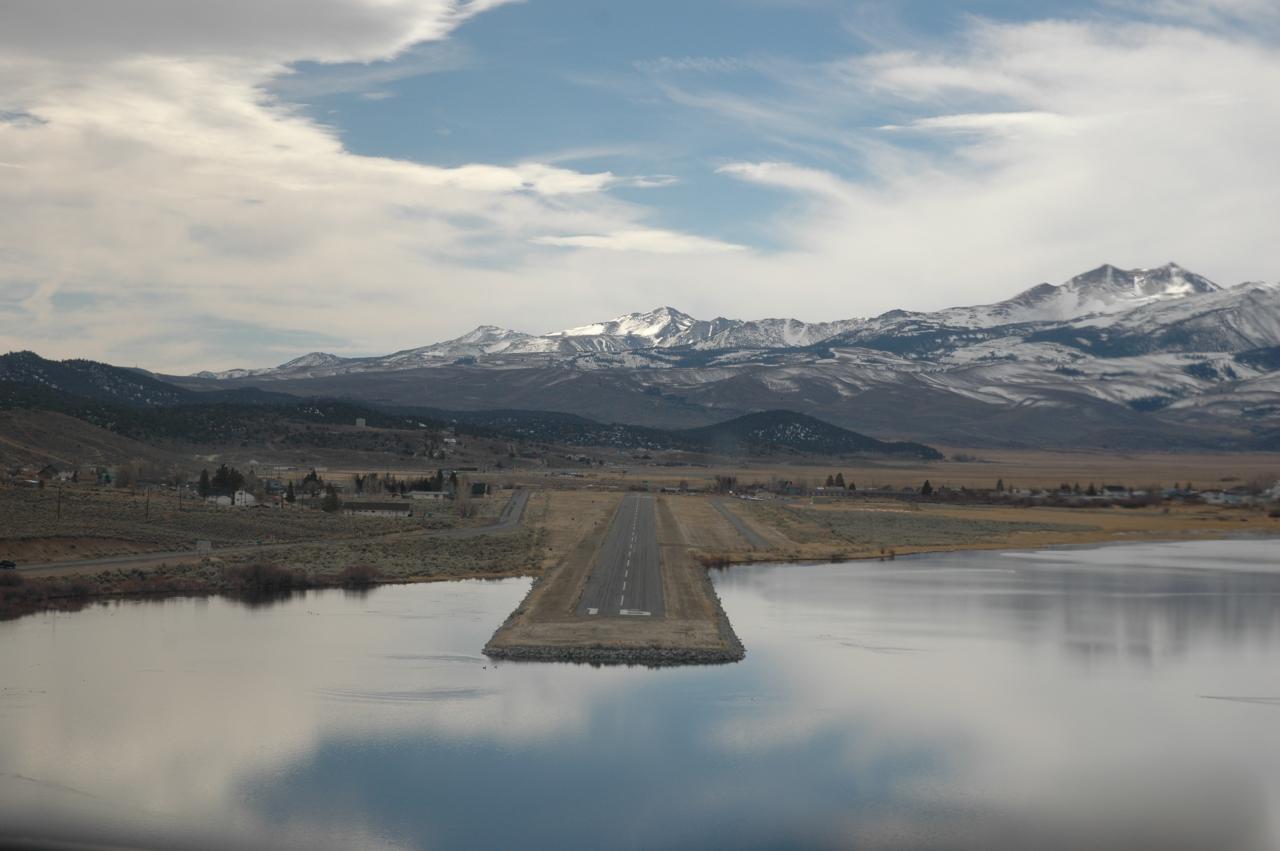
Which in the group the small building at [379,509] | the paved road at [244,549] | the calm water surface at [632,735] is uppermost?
the small building at [379,509]

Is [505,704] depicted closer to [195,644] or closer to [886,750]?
[886,750]

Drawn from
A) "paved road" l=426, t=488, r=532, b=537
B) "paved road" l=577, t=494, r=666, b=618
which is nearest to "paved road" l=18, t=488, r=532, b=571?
"paved road" l=426, t=488, r=532, b=537

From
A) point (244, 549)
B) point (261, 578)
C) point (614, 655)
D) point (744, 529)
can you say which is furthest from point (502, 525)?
point (614, 655)

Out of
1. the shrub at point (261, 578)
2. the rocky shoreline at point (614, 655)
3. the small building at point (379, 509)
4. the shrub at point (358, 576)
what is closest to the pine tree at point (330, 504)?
the small building at point (379, 509)

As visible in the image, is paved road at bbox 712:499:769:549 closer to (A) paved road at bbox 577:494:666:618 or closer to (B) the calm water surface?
(A) paved road at bbox 577:494:666:618

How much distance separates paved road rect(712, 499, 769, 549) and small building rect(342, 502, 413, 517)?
25877 millimetres

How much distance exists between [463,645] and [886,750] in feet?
59.5

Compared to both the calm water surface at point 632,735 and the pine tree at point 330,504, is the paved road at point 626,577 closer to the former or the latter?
the calm water surface at point 632,735

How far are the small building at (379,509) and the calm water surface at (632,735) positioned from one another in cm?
4418

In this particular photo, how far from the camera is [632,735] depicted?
34281 millimetres

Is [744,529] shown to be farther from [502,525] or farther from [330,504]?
[330,504]

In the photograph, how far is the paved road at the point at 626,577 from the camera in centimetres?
5391

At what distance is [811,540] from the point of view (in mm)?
94438

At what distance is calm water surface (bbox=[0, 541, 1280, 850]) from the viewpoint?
2723 cm
